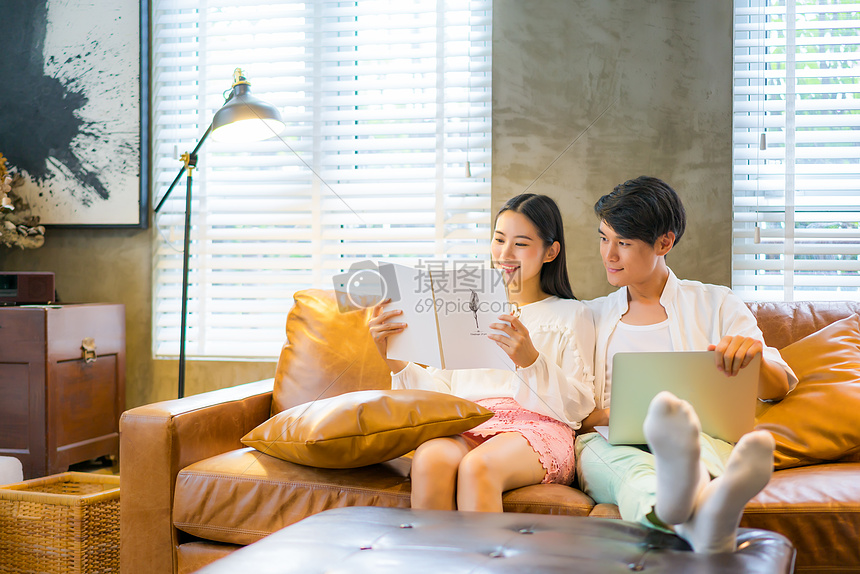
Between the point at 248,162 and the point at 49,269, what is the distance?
3.21 ft

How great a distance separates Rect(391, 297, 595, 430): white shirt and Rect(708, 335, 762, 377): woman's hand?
38cm

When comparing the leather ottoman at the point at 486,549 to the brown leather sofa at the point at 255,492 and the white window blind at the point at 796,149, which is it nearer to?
the brown leather sofa at the point at 255,492

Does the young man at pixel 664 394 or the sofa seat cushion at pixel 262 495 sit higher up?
the young man at pixel 664 394

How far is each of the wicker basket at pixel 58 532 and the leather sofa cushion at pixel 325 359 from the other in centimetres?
56

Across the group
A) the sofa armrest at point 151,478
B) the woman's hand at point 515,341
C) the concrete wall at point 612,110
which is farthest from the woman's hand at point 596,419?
the sofa armrest at point 151,478

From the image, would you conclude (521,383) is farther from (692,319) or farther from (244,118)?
(244,118)

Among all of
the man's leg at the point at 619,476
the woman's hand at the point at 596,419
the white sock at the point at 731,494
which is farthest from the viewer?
the woman's hand at the point at 596,419

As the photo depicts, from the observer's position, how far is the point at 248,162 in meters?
2.54

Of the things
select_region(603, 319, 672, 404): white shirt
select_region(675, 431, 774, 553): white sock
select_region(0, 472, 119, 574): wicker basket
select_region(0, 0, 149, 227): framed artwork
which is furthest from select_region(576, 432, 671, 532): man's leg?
select_region(0, 0, 149, 227): framed artwork

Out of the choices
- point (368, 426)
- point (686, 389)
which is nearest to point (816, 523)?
point (686, 389)

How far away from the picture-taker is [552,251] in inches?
71.6

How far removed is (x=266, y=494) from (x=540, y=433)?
2.16 feet

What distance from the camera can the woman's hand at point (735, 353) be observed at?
1.30 meters

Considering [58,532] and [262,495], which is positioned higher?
[262,495]
